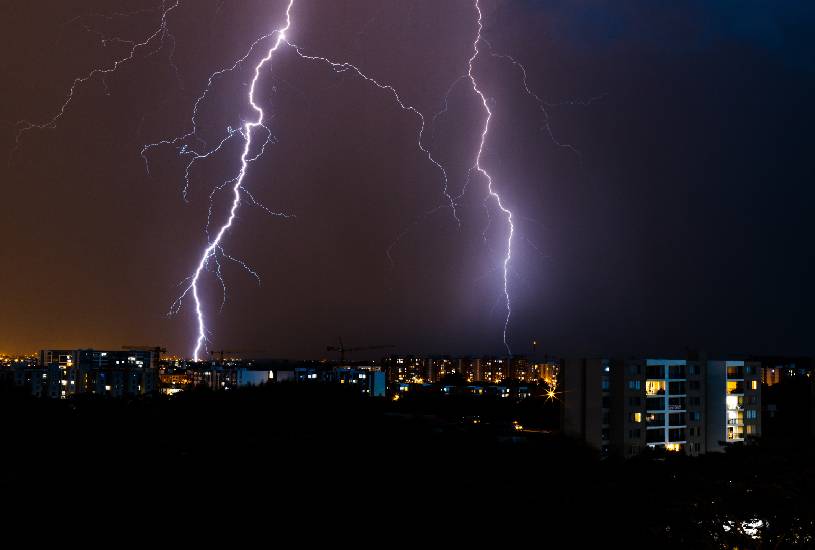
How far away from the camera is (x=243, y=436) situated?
12.6 metres

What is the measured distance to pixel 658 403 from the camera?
17.4 metres

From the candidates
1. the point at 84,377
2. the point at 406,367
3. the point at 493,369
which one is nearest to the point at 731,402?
the point at 84,377

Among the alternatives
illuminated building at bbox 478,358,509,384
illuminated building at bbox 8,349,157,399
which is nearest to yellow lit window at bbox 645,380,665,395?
illuminated building at bbox 8,349,157,399

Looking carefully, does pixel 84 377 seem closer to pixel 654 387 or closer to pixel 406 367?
pixel 654 387

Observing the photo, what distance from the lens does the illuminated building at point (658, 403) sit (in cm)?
1709

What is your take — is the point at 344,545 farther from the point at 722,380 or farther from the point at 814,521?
the point at 722,380

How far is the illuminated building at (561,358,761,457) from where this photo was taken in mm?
17094

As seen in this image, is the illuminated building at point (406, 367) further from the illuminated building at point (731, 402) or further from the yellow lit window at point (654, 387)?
the yellow lit window at point (654, 387)

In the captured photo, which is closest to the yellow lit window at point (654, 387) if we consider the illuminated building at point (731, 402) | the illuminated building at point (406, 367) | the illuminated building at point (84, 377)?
the illuminated building at point (731, 402)

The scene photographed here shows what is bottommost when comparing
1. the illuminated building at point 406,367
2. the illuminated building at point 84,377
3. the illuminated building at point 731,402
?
the illuminated building at point 406,367

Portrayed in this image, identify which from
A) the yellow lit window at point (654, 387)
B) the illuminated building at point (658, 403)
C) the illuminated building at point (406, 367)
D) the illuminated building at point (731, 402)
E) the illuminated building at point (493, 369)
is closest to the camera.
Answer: the illuminated building at point (658, 403)

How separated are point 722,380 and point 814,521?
10.8 metres

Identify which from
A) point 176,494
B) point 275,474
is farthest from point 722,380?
point 176,494

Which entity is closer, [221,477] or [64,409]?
[221,477]
